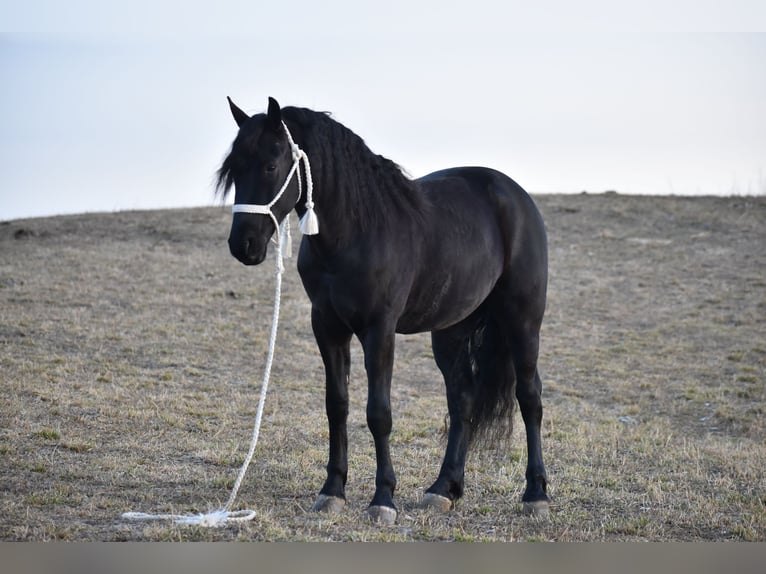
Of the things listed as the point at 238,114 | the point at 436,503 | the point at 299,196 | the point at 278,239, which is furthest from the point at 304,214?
the point at 436,503

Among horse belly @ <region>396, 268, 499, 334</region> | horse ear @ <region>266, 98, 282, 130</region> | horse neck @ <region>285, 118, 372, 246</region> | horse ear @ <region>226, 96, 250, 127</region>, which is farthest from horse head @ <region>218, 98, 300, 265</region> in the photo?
horse belly @ <region>396, 268, 499, 334</region>

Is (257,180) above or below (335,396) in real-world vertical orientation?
above

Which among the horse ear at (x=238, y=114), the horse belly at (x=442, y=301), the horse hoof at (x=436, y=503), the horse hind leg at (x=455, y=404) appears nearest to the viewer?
the horse ear at (x=238, y=114)

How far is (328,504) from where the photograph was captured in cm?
616

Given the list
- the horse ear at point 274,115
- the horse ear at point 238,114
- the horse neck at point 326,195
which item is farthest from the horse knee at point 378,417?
the horse ear at point 238,114

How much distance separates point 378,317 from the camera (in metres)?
5.95

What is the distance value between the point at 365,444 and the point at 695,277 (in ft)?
48.6

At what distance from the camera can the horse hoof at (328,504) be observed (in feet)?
20.1

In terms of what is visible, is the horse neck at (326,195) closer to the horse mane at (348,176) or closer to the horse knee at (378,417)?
the horse mane at (348,176)

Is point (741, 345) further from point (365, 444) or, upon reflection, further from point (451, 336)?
point (451, 336)

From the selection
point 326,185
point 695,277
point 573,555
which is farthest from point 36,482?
point 695,277

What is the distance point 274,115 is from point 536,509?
346cm

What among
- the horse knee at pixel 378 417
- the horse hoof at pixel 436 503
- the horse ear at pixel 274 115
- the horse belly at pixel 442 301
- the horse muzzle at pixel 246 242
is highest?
the horse ear at pixel 274 115

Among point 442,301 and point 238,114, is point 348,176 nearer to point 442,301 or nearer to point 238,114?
point 238,114
